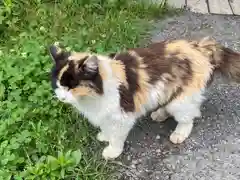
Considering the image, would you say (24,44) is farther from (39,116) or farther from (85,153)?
(85,153)

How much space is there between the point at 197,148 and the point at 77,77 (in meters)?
1.28

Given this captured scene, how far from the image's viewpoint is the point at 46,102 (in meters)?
3.59

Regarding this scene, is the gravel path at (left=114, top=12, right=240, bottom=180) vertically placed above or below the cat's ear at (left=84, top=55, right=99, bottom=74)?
below

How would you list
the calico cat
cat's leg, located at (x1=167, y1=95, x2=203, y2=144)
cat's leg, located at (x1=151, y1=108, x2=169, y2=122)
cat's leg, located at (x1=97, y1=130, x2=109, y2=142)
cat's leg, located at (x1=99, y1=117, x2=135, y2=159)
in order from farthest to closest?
cat's leg, located at (x1=151, y1=108, x2=169, y2=122), cat's leg, located at (x1=97, y1=130, x2=109, y2=142), cat's leg, located at (x1=167, y1=95, x2=203, y2=144), cat's leg, located at (x1=99, y1=117, x2=135, y2=159), the calico cat

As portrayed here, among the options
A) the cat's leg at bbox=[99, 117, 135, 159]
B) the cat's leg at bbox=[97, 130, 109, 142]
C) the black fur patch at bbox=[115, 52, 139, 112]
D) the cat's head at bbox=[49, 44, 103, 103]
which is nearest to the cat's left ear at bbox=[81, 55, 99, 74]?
the cat's head at bbox=[49, 44, 103, 103]

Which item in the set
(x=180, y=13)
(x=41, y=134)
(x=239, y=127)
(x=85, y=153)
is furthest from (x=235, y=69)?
(x=180, y=13)

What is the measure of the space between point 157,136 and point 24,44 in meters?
1.63

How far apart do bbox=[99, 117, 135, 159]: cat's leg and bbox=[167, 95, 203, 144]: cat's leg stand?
1.16 ft

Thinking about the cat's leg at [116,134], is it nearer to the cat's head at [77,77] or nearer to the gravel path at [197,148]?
the gravel path at [197,148]

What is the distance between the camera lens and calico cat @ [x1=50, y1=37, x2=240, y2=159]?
275 cm

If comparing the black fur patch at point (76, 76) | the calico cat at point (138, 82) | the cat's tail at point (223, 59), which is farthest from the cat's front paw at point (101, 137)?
the cat's tail at point (223, 59)

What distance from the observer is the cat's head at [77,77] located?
2648mm

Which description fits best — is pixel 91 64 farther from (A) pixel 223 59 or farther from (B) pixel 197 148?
(B) pixel 197 148

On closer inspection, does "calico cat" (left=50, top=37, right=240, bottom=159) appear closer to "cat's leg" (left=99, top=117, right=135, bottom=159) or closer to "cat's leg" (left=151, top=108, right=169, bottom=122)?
"cat's leg" (left=99, top=117, right=135, bottom=159)
